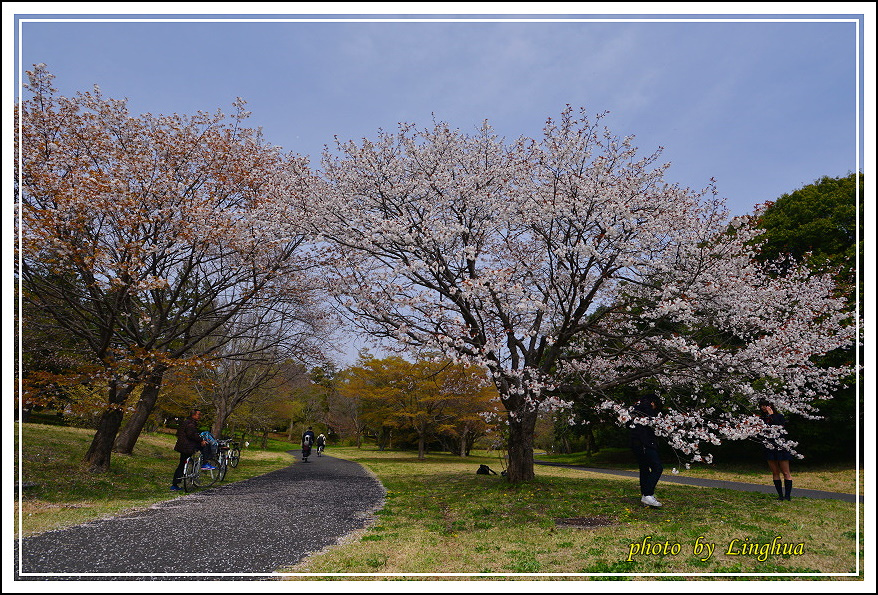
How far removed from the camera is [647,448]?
9.88 metres

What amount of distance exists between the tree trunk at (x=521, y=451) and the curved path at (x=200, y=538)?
14.4ft

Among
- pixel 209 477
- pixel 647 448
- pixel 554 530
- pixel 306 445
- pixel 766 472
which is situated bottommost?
pixel 306 445

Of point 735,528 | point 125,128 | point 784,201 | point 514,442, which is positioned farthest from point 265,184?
point 784,201

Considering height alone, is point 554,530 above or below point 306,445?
above

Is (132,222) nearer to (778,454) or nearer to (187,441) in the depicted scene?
(187,441)

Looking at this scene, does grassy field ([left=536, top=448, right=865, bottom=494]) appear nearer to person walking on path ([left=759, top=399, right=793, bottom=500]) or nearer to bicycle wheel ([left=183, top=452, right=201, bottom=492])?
person walking on path ([left=759, top=399, right=793, bottom=500])

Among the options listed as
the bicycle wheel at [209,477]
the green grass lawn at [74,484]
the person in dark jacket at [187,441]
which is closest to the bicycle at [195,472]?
the bicycle wheel at [209,477]

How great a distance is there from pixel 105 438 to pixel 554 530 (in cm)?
1364

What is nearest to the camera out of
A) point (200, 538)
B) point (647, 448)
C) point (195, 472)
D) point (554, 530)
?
point (200, 538)

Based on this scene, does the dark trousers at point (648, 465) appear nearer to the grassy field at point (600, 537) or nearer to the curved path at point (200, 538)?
the grassy field at point (600, 537)

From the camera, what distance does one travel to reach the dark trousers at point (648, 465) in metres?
9.88

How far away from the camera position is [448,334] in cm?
1191

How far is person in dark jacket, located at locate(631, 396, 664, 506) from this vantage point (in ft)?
32.4

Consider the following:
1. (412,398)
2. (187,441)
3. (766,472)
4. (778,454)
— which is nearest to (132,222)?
(187,441)
